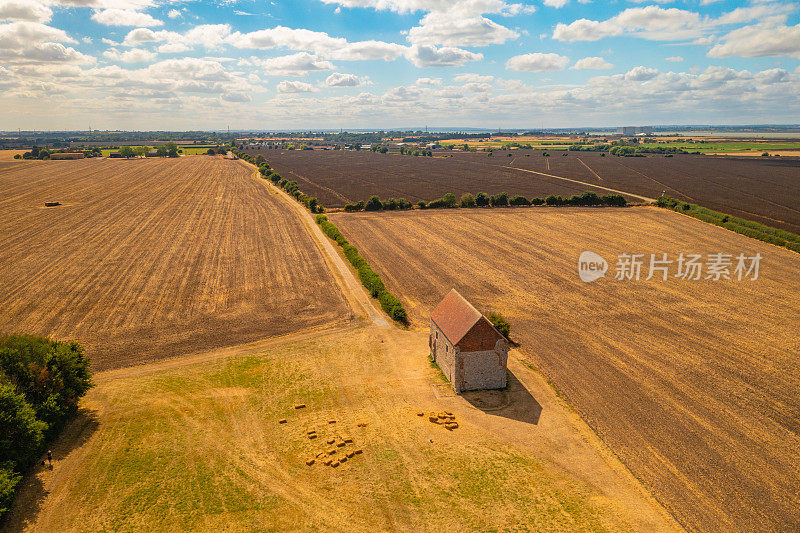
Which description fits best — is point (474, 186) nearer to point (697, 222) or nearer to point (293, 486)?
point (697, 222)

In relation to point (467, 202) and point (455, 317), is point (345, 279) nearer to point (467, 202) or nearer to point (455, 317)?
point (455, 317)

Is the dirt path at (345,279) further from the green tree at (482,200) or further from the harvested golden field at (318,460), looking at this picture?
the green tree at (482,200)

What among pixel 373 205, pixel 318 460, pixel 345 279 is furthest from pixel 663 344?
pixel 373 205

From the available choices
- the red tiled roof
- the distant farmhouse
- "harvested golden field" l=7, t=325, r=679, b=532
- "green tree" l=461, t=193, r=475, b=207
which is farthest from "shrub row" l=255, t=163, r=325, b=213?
the distant farmhouse

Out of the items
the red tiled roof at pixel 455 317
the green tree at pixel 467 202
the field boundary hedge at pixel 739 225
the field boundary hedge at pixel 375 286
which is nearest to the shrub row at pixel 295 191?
the field boundary hedge at pixel 375 286

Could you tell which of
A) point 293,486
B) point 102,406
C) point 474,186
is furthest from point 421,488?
point 474,186
